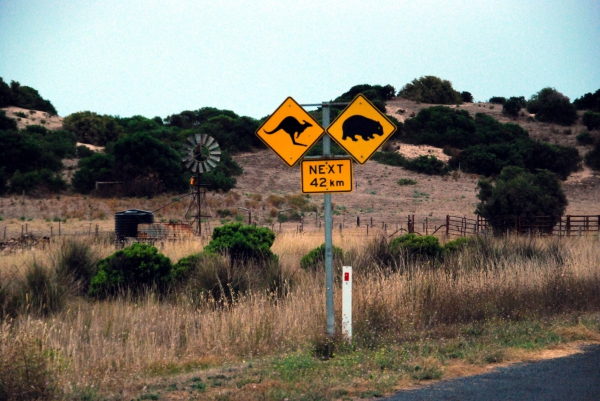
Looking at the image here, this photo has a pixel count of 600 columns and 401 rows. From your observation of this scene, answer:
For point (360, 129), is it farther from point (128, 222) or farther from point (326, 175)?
point (128, 222)

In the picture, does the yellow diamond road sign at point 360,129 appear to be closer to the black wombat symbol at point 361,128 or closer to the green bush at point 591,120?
the black wombat symbol at point 361,128

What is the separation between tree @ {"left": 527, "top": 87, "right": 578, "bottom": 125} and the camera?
277ft

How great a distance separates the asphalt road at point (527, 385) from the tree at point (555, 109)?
269ft

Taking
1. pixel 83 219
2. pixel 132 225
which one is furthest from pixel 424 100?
pixel 132 225

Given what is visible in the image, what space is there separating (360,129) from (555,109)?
82.8 m

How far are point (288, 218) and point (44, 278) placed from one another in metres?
32.1

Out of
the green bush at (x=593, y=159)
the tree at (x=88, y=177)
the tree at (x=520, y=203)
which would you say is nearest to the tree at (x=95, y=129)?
the tree at (x=88, y=177)

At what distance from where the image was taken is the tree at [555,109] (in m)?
84.3

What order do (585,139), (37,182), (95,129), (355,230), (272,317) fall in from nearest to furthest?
1. (272,317)
2. (355,230)
3. (37,182)
4. (95,129)
5. (585,139)

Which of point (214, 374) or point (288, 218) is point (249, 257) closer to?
point (214, 374)

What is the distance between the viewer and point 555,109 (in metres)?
84.9

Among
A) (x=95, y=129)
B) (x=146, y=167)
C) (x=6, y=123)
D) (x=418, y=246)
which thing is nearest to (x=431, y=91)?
(x=95, y=129)

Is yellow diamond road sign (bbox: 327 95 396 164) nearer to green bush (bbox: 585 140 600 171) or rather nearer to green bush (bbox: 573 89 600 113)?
green bush (bbox: 585 140 600 171)

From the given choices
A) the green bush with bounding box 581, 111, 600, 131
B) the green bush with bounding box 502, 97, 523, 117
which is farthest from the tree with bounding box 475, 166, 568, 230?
the green bush with bounding box 502, 97, 523, 117
